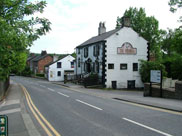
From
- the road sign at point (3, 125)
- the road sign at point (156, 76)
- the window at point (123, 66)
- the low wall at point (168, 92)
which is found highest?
the window at point (123, 66)

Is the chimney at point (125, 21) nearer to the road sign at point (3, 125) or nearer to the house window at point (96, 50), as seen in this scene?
the house window at point (96, 50)

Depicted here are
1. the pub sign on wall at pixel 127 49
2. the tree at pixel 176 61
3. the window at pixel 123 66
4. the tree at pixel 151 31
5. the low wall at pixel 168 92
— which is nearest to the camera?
the low wall at pixel 168 92

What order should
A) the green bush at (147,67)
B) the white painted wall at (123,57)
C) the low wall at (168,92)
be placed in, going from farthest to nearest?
the white painted wall at (123,57)
the green bush at (147,67)
the low wall at (168,92)

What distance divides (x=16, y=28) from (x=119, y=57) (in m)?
31.1

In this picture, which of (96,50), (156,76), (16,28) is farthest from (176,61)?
(16,28)

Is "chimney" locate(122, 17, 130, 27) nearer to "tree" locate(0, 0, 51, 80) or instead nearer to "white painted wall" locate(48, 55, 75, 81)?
"white painted wall" locate(48, 55, 75, 81)

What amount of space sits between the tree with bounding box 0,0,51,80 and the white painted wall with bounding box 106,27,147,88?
94.1 ft

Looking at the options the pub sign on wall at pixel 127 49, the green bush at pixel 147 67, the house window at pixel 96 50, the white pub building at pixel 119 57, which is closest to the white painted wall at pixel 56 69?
the white pub building at pixel 119 57

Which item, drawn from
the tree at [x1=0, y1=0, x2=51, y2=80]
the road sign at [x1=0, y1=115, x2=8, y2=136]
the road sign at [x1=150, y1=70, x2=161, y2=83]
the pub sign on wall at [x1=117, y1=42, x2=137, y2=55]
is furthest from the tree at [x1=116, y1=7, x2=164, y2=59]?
the road sign at [x1=0, y1=115, x2=8, y2=136]

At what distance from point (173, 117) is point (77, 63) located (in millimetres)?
38392

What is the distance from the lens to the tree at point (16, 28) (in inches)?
242

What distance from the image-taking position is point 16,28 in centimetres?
690

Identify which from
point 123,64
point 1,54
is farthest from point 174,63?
point 1,54

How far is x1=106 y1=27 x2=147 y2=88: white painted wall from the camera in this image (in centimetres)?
3606
